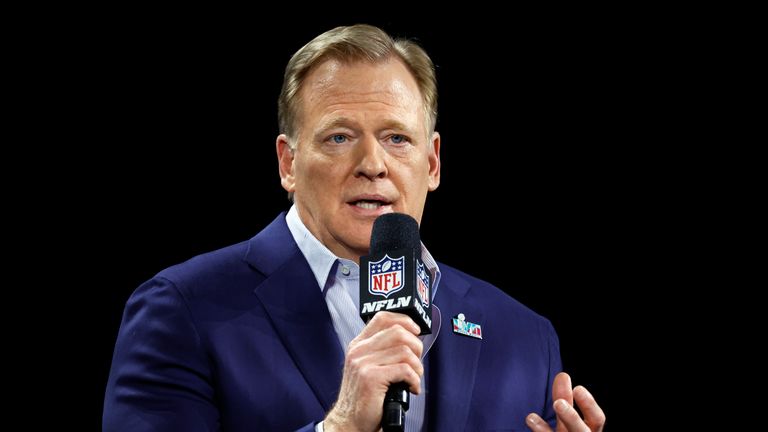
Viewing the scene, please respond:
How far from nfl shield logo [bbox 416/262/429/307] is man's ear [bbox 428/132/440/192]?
3.67 feet

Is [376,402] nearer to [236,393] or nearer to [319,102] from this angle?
[236,393]

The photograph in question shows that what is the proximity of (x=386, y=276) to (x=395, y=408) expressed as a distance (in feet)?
0.96

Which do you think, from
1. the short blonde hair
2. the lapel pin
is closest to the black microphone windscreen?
the lapel pin

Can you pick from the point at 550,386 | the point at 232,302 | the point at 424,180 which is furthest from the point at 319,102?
the point at 550,386

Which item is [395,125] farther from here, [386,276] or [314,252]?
[386,276]

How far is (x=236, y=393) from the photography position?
104 inches

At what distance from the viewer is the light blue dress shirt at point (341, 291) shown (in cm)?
286

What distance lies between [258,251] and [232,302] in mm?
251

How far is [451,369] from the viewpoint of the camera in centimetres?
289

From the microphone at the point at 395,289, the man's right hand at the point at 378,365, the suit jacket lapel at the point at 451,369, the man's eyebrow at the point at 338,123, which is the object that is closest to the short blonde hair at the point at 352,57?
the man's eyebrow at the point at 338,123

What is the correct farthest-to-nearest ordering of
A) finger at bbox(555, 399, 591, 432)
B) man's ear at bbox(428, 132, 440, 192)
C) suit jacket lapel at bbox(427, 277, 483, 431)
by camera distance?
man's ear at bbox(428, 132, 440, 192), suit jacket lapel at bbox(427, 277, 483, 431), finger at bbox(555, 399, 591, 432)

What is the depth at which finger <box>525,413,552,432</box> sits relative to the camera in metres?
2.70

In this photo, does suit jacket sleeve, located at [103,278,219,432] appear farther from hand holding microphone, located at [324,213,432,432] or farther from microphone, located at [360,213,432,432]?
microphone, located at [360,213,432,432]

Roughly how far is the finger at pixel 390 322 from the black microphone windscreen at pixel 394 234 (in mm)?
202
